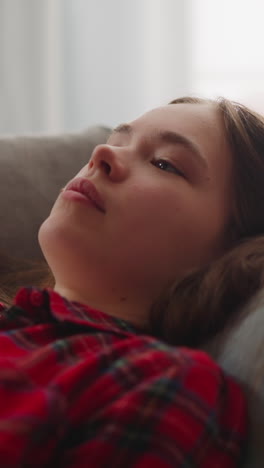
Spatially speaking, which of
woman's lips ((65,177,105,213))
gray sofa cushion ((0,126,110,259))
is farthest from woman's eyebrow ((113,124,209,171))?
Result: gray sofa cushion ((0,126,110,259))

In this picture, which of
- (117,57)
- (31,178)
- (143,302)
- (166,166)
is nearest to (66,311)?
(143,302)

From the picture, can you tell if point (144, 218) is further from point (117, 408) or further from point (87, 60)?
point (87, 60)

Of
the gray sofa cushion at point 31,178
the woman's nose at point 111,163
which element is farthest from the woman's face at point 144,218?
the gray sofa cushion at point 31,178

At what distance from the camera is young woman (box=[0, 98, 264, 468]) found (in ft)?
1.83

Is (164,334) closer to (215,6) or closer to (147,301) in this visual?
(147,301)

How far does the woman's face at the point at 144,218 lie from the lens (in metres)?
0.84

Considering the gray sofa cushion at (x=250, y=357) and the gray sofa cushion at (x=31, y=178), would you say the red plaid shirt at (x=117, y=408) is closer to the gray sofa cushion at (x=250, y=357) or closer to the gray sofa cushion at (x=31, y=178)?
the gray sofa cushion at (x=250, y=357)

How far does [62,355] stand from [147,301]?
262 millimetres

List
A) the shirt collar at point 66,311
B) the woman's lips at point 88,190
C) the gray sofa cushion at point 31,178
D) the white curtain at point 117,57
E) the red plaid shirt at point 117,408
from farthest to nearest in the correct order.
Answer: the white curtain at point 117,57, the gray sofa cushion at point 31,178, the woman's lips at point 88,190, the shirt collar at point 66,311, the red plaid shirt at point 117,408

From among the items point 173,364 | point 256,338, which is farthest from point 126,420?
point 256,338

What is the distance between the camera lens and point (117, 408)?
0.56 metres

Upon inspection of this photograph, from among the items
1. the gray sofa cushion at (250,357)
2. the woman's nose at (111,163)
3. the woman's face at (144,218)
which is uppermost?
the woman's nose at (111,163)

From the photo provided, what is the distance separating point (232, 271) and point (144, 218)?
0.48 feet

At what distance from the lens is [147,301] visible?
0.89 metres
